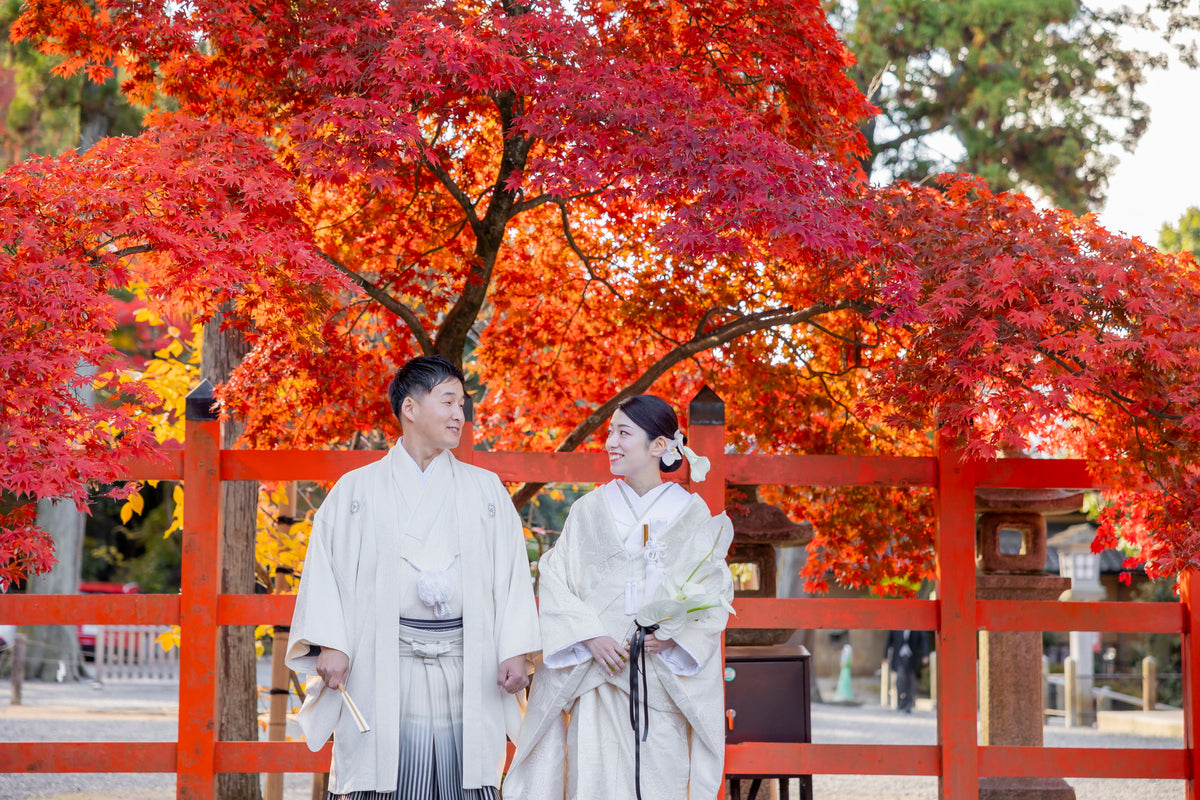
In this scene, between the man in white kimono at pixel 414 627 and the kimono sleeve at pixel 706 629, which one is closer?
the man in white kimono at pixel 414 627

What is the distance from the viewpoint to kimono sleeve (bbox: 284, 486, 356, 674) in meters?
3.11

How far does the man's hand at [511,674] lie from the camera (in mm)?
3225

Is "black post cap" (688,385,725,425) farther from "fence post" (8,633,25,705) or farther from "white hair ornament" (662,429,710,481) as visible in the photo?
"fence post" (8,633,25,705)

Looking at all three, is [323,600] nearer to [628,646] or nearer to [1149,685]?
[628,646]

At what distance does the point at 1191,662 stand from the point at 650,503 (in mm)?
2523

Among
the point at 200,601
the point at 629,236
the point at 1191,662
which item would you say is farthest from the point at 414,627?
the point at 1191,662

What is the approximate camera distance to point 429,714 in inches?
125

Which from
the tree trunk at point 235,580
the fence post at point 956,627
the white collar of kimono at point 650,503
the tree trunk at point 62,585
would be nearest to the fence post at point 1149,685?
the fence post at point 956,627

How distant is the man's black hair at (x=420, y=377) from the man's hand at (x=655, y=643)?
3.12ft

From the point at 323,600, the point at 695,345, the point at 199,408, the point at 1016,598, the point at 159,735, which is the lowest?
the point at 159,735

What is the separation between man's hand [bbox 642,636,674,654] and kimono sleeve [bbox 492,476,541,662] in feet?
1.06

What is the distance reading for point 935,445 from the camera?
440 centimetres

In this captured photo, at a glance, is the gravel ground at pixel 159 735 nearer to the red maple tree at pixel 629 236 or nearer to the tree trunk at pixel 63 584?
the tree trunk at pixel 63 584

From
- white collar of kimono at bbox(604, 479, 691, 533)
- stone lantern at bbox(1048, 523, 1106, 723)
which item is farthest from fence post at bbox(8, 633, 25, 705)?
stone lantern at bbox(1048, 523, 1106, 723)
